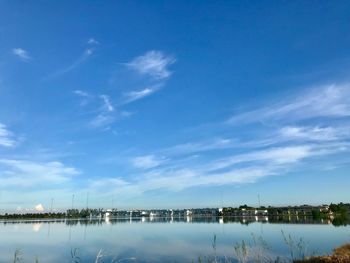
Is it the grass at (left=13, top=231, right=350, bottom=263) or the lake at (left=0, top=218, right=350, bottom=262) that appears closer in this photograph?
the grass at (left=13, top=231, right=350, bottom=263)

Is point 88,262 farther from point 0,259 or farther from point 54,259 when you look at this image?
point 0,259

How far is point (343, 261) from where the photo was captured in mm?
20047

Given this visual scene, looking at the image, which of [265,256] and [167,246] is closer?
[265,256]

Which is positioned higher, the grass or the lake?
the grass

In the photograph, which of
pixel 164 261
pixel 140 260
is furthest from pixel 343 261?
pixel 140 260

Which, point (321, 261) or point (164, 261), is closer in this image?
point (321, 261)

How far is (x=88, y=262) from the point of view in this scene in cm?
3997

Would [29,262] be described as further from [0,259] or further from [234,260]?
[234,260]

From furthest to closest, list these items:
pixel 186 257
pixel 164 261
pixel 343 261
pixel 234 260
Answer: pixel 186 257 → pixel 164 261 → pixel 234 260 → pixel 343 261

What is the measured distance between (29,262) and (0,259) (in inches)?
281

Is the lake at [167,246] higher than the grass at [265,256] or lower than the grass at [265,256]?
lower

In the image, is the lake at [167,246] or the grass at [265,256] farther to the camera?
the lake at [167,246]

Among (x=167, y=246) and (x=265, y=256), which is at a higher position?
(x=265, y=256)

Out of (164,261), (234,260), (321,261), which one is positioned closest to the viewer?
(321,261)
